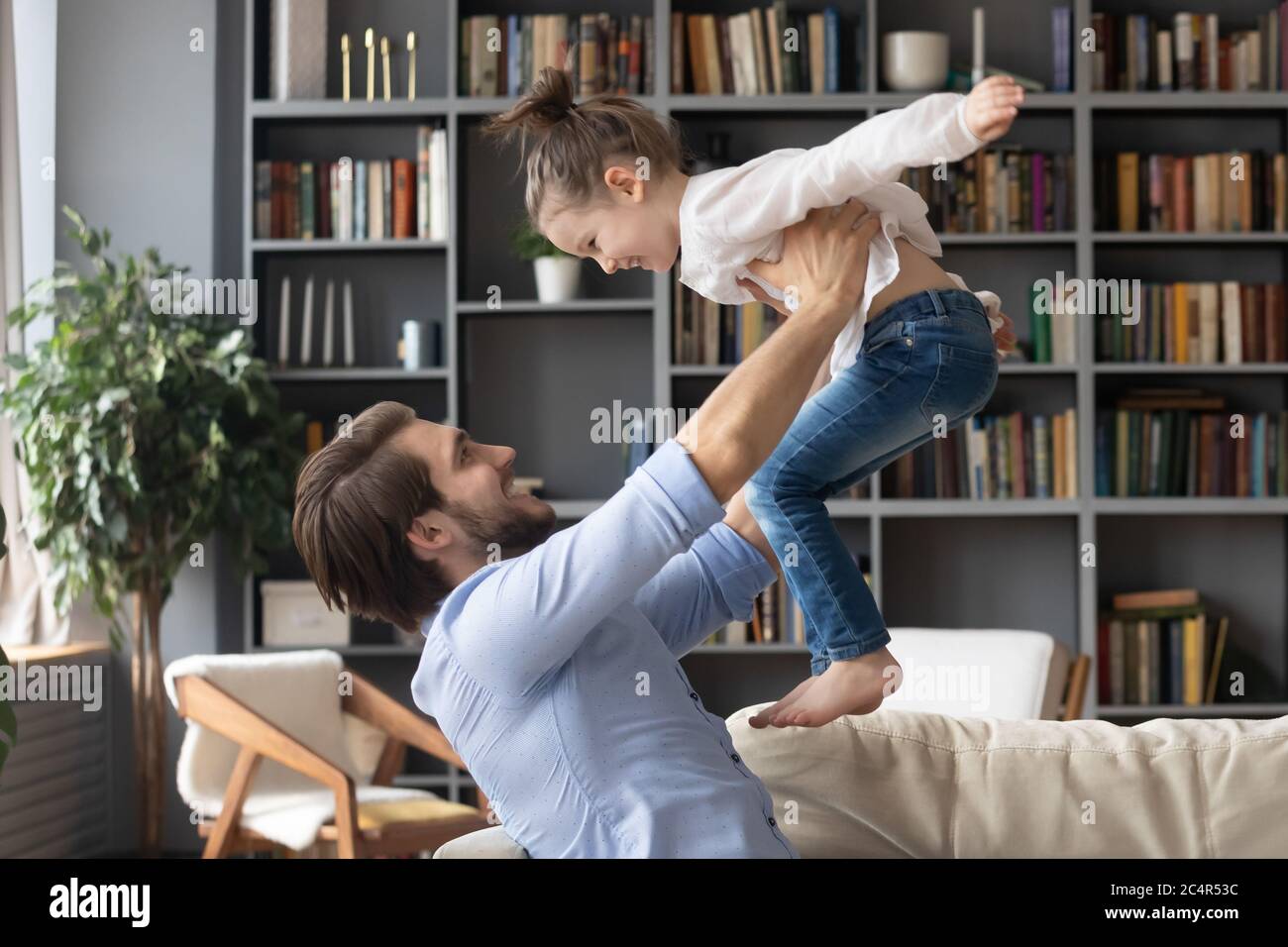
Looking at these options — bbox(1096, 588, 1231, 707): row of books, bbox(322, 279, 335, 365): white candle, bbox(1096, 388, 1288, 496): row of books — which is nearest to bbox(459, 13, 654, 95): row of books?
bbox(322, 279, 335, 365): white candle

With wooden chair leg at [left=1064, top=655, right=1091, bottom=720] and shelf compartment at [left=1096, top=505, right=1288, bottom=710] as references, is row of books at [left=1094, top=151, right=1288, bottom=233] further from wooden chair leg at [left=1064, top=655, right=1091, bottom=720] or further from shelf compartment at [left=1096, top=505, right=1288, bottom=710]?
wooden chair leg at [left=1064, top=655, right=1091, bottom=720]

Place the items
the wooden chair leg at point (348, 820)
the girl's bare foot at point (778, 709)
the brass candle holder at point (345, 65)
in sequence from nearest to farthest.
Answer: the girl's bare foot at point (778, 709), the wooden chair leg at point (348, 820), the brass candle holder at point (345, 65)

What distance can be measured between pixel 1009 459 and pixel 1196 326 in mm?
694

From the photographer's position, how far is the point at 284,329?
406 centimetres

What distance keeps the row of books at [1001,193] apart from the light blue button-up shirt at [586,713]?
9.47 ft

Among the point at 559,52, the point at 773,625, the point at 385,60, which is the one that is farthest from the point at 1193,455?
the point at 385,60

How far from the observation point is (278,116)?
400 cm

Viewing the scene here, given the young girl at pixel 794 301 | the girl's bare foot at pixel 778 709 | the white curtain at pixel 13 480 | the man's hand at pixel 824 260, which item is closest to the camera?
the man's hand at pixel 824 260

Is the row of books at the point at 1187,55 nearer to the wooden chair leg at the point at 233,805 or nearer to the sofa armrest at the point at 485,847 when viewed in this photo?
the wooden chair leg at the point at 233,805

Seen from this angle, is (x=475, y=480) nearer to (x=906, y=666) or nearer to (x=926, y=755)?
(x=926, y=755)

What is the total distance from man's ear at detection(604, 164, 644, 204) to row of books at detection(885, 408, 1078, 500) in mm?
2602

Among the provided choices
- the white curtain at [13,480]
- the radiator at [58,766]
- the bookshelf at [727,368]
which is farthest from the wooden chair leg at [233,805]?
the white curtain at [13,480]

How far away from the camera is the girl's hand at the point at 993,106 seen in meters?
1.07
